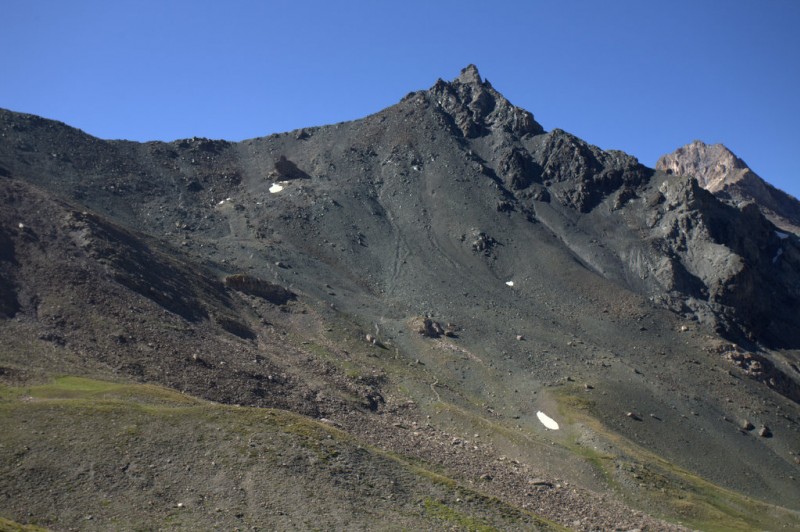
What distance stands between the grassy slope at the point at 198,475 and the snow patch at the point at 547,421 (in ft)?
151

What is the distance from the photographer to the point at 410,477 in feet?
171

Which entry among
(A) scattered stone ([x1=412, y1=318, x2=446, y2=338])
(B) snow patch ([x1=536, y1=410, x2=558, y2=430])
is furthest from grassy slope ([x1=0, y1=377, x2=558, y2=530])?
(A) scattered stone ([x1=412, y1=318, x2=446, y2=338])

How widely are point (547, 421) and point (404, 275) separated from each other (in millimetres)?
53658

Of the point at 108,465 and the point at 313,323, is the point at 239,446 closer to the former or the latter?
the point at 108,465

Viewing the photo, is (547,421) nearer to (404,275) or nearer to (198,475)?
(404,275)

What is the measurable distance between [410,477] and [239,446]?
12814mm

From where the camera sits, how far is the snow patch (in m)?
95.8

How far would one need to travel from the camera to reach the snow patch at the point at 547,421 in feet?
314

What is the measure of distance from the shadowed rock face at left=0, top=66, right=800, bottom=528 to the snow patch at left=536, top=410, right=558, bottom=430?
1.40 metres

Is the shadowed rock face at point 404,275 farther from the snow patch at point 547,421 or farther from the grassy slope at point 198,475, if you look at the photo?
the grassy slope at point 198,475

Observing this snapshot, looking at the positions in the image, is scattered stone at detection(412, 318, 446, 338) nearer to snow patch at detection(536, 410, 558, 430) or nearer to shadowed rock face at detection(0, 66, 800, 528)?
shadowed rock face at detection(0, 66, 800, 528)

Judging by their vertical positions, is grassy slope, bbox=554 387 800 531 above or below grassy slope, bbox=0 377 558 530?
above

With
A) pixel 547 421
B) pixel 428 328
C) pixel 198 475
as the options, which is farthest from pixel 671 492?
pixel 198 475

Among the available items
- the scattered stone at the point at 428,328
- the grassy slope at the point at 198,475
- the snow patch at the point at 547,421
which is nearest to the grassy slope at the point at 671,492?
the snow patch at the point at 547,421
